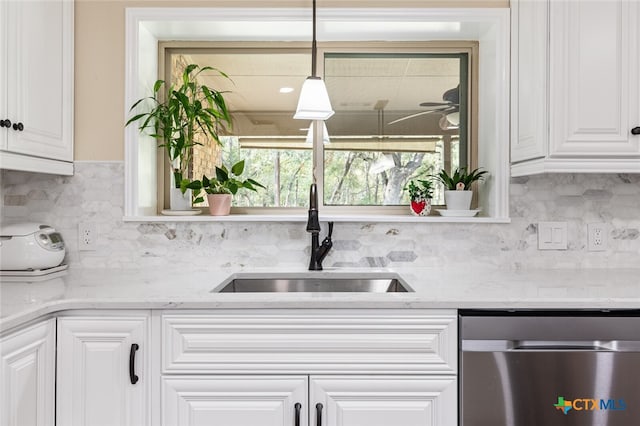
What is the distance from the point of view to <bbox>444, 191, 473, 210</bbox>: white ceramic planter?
2023 millimetres

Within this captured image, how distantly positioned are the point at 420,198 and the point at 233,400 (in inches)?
46.5

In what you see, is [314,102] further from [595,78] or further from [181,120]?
[595,78]

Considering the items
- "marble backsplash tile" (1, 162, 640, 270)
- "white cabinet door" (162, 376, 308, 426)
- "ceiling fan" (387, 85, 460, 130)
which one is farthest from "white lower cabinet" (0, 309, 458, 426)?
"ceiling fan" (387, 85, 460, 130)

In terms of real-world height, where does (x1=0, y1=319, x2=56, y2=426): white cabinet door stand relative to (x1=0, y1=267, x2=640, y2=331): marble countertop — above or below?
below

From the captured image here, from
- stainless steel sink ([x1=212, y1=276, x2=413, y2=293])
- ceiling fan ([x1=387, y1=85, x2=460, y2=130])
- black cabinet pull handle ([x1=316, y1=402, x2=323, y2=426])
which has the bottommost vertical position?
black cabinet pull handle ([x1=316, y1=402, x2=323, y2=426])

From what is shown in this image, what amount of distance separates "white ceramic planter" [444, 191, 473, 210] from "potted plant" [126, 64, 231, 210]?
108 cm

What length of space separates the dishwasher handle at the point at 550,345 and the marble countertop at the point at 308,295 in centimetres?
11

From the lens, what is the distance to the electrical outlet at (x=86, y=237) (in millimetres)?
1972

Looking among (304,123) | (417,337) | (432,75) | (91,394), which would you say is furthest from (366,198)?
(91,394)

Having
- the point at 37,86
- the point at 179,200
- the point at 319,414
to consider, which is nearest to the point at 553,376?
the point at 319,414

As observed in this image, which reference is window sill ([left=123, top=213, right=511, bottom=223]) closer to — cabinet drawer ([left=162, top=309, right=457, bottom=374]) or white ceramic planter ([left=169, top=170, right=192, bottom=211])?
white ceramic planter ([left=169, top=170, right=192, bottom=211])

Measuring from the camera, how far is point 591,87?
1.65 m

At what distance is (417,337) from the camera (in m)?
1.39

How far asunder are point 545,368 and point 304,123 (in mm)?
1468
